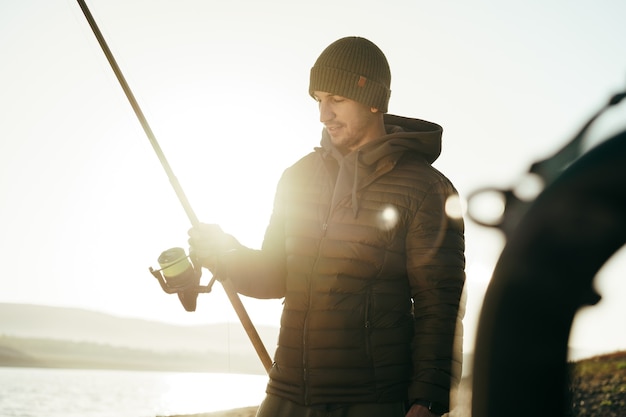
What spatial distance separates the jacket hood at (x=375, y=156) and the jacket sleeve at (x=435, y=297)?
321 mm

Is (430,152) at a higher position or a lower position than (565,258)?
higher

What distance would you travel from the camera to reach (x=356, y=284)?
3.21 metres

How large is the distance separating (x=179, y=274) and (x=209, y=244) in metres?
0.27

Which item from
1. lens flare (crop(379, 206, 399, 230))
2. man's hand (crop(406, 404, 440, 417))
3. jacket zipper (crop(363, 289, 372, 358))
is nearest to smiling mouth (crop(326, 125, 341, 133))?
lens flare (crop(379, 206, 399, 230))

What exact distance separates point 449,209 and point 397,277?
0.46 meters

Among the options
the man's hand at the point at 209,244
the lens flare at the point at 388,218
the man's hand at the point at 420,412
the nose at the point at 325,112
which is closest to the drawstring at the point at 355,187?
the lens flare at the point at 388,218

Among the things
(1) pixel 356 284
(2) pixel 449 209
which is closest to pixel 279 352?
(1) pixel 356 284

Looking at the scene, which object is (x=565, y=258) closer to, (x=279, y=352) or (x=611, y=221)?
(x=611, y=221)

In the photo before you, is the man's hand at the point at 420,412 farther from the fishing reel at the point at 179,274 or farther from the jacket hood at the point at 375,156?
the fishing reel at the point at 179,274

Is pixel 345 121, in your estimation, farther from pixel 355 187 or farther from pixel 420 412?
pixel 420 412

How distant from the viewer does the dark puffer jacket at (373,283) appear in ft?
10.4

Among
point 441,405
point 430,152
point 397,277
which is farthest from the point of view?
point 430,152

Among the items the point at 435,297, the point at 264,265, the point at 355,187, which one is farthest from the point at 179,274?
the point at 435,297

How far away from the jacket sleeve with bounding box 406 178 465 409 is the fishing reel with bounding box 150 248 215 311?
4.29 feet
